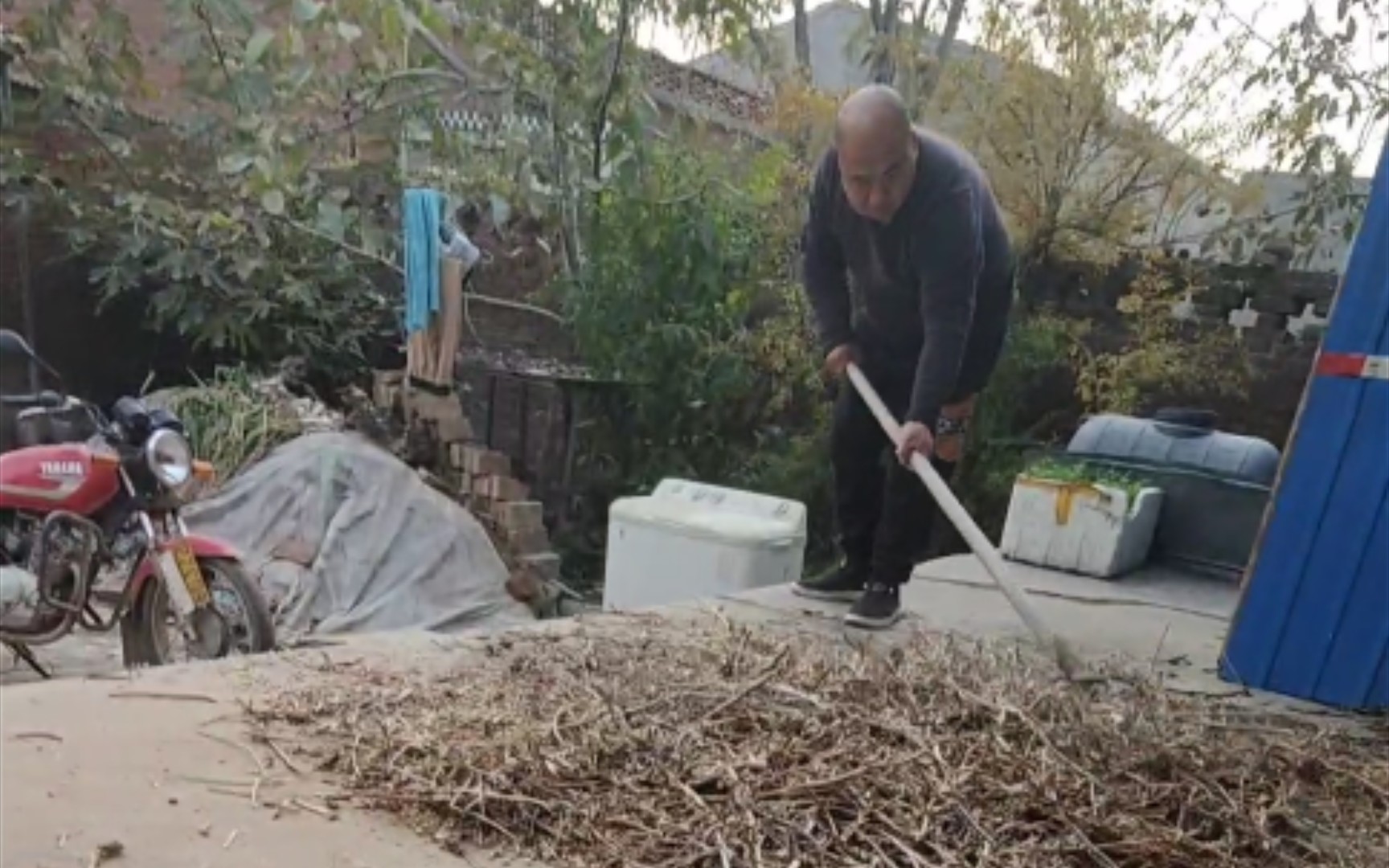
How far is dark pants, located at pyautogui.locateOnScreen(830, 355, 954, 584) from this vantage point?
9.77 feet

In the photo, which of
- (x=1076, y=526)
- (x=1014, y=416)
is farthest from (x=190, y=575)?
(x=1014, y=416)

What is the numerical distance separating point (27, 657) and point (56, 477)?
0.63m

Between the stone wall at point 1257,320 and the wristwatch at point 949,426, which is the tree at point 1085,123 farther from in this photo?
the wristwatch at point 949,426

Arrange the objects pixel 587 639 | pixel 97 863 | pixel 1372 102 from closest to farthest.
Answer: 1. pixel 97 863
2. pixel 587 639
3. pixel 1372 102

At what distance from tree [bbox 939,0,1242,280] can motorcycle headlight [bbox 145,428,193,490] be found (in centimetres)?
372

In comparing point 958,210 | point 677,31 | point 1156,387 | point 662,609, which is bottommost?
point 662,609

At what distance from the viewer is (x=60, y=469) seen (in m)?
3.25

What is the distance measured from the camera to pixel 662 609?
294cm

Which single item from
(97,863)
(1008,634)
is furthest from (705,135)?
(97,863)

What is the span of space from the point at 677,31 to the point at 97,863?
4239 millimetres

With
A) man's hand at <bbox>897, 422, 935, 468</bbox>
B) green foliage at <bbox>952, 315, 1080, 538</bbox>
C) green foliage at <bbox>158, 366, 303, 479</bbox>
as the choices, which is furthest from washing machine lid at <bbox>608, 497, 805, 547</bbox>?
green foliage at <bbox>158, 366, 303, 479</bbox>

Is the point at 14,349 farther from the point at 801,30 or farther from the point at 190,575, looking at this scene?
the point at 801,30

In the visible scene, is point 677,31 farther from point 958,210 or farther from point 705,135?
point 958,210

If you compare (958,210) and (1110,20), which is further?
(1110,20)
